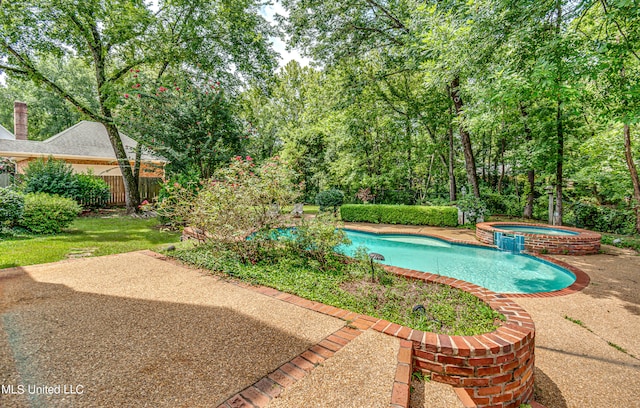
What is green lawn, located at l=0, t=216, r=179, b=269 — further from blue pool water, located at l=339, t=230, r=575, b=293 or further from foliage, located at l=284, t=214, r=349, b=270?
blue pool water, located at l=339, t=230, r=575, b=293

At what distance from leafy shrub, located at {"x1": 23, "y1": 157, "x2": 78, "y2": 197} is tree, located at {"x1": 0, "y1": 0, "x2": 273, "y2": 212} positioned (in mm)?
1719

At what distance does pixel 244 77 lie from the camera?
11.2 m

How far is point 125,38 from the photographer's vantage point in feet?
Answer: 30.7

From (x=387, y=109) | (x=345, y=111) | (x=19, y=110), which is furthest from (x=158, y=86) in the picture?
(x=19, y=110)

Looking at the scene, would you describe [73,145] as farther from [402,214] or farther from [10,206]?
[402,214]

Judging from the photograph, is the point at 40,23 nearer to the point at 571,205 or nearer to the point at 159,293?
the point at 159,293

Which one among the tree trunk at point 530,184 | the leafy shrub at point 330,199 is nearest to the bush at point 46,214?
the leafy shrub at point 330,199

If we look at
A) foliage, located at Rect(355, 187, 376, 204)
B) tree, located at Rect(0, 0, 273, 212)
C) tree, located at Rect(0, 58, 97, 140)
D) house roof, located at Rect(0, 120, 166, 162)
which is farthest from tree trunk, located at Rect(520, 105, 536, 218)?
tree, located at Rect(0, 58, 97, 140)

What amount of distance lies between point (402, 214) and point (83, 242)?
10000 mm

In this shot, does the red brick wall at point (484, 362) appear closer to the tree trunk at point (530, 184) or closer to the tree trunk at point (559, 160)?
the tree trunk at point (559, 160)

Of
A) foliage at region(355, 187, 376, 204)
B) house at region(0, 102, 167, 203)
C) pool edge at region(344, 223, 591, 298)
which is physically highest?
house at region(0, 102, 167, 203)

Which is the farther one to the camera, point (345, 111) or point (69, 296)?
point (345, 111)

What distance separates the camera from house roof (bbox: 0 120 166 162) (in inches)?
508

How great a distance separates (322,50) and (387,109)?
4224mm
